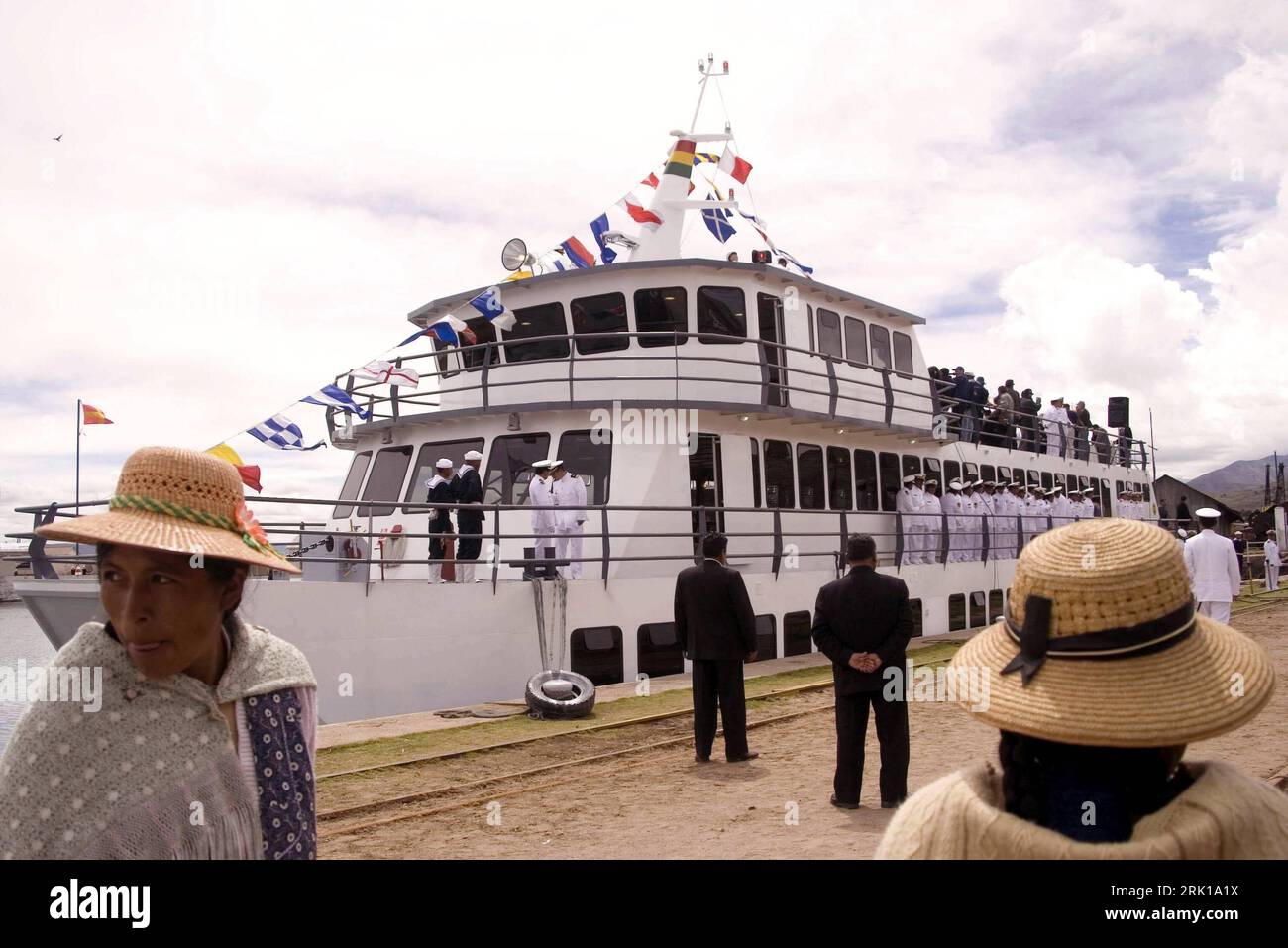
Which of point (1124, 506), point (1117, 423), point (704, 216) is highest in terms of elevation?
point (704, 216)

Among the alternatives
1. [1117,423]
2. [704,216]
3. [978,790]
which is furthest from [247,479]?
[1117,423]

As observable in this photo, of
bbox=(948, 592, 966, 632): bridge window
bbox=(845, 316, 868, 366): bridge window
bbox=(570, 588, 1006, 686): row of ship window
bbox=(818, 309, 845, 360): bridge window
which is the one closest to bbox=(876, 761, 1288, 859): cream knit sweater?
bbox=(570, 588, 1006, 686): row of ship window

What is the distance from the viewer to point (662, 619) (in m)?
12.2

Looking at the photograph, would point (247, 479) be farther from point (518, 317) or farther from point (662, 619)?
point (518, 317)

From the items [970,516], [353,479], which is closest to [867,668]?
[353,479]

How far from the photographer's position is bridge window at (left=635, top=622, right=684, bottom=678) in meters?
12.2

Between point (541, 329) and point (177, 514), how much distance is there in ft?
42.1

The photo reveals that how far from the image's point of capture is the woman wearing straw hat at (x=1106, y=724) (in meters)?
1.52

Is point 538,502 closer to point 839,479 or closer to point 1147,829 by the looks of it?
point 839,479

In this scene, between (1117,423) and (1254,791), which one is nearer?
(1254,791)

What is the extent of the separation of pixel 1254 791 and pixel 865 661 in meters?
5.27

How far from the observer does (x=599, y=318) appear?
14.5m
